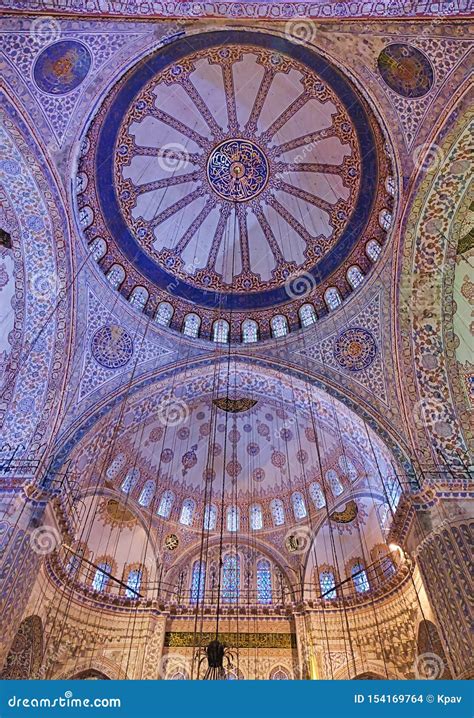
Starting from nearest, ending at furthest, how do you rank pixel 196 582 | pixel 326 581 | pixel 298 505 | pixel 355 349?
pixel 355 349 < pixel 326 581 < pixel 196 582 < pixel 298 505

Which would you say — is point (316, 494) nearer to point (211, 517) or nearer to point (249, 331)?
point (211, 517)

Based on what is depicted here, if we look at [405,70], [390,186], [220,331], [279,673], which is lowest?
[279,673]

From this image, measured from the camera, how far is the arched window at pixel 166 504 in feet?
38.1

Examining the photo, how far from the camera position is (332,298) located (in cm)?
1006

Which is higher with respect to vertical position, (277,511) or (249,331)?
(249,331)

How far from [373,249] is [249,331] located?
3294 mm

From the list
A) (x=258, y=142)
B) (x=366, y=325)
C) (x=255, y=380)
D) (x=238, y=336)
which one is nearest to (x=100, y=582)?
(x=255, y=380)

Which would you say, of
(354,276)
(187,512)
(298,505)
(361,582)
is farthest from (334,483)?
(354,276)

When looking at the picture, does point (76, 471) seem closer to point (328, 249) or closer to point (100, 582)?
point (100, 582)

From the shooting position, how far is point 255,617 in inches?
412

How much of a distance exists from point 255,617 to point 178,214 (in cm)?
984

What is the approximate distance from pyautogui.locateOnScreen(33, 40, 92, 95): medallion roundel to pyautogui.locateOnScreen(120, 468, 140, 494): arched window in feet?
26.7

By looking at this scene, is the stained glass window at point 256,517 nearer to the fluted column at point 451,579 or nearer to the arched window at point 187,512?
the arched window at point 187,512

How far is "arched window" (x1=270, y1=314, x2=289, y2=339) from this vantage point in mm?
10242
